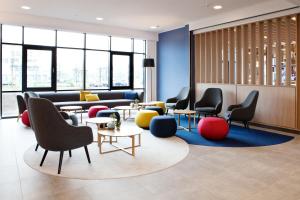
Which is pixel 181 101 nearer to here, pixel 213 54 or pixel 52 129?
pixel 213 54

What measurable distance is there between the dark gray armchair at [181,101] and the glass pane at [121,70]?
2406 mm

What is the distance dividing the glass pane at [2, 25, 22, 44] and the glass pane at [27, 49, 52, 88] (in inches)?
18.9

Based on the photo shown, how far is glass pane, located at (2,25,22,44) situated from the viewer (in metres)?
7.82

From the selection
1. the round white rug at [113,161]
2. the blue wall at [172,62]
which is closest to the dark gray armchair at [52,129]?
the round white rug at [113,161]

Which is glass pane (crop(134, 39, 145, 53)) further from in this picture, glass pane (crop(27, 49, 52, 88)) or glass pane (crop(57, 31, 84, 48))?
glass pane (crop(27, 49, 52, 88))

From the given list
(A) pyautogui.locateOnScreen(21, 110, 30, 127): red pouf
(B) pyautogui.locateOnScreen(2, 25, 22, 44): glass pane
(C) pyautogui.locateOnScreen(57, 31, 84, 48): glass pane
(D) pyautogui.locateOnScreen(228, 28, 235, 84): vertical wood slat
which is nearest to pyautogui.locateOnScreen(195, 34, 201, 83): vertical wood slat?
(D) pyautogui.locateOnScreen(228, 28, 235, 84): vertical wood slat

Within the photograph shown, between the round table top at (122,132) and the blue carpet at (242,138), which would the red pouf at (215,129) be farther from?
the round table top at (122,132)

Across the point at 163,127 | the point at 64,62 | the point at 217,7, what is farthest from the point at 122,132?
the point at 64,62

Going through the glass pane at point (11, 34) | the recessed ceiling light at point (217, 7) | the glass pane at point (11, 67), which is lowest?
the glass pane at point (11, 67)

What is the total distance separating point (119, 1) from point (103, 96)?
12.8ft

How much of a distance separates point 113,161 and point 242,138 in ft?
9.76

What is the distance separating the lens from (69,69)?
355 inches

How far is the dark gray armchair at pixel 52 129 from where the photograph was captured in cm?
348

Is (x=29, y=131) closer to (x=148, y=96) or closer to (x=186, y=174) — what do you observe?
(x=186, y=174)
